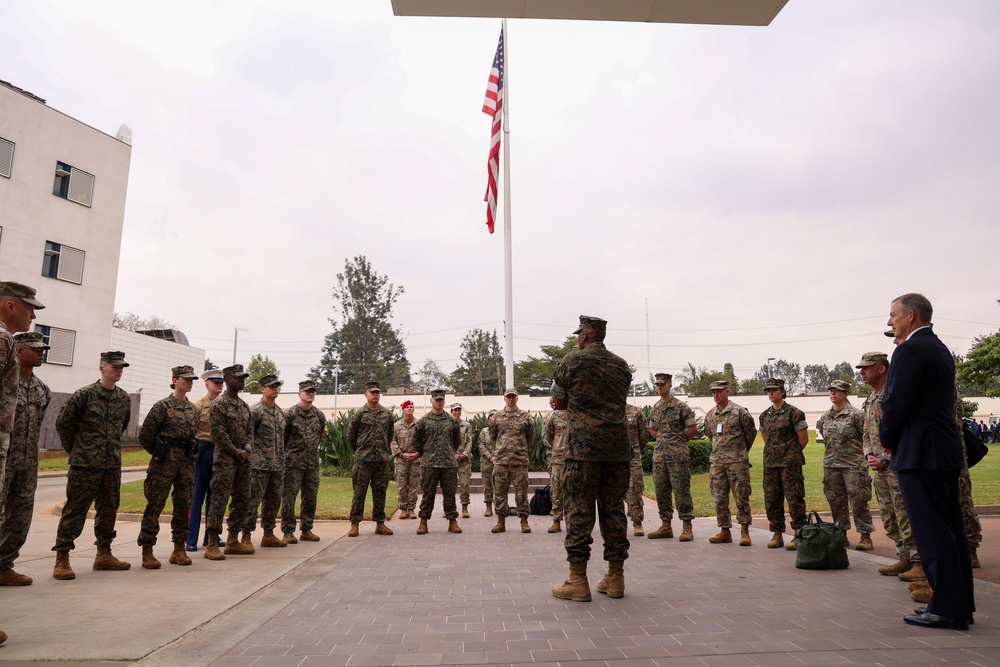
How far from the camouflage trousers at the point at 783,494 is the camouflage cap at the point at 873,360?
177 centimetres

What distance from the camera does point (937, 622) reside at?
423 centimetres

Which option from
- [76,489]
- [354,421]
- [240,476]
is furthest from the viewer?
[354,421]

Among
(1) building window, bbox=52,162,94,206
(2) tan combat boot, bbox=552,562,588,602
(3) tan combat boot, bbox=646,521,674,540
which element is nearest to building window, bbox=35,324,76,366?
(1) building window, bbox=52,162,94,206

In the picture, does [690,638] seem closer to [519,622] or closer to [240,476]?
[519,622]

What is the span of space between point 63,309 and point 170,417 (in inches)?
925

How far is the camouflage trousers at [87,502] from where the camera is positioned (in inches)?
243

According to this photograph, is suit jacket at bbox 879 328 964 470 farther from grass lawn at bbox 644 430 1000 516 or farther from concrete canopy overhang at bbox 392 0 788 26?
grass lawn at bbox 644 430 1000 516

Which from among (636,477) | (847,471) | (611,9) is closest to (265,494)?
(636,477)

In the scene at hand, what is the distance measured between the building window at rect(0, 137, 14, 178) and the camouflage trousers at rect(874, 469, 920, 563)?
28.8m

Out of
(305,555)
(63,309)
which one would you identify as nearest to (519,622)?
(305,555)

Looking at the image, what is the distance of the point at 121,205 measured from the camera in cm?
2830

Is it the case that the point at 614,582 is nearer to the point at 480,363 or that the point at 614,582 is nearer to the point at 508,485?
the point at 508,485

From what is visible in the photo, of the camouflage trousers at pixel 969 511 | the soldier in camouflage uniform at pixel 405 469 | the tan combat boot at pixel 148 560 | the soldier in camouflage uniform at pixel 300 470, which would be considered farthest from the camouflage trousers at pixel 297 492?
the camouflage trousers at pixel 969 511

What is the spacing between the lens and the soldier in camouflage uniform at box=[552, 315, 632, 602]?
5.36 meters
